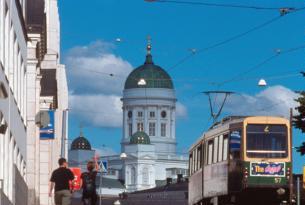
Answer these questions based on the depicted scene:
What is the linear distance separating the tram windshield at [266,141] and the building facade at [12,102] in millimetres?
8991

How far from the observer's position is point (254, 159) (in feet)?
147

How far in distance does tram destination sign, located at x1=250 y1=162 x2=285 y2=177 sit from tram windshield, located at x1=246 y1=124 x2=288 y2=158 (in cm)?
26

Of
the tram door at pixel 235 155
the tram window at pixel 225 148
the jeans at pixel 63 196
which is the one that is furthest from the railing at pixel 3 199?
the tram window at pixel 225 148

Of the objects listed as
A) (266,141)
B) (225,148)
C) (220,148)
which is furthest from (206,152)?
(266,141)

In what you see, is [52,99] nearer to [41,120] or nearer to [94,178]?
[41,120]

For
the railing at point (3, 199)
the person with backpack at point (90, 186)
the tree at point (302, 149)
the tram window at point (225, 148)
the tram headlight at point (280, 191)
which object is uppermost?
the tree at point (302, 149)

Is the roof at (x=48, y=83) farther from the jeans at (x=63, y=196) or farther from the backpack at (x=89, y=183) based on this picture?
the jeans at (x=63, y=196)

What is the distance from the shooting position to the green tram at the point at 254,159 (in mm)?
44688

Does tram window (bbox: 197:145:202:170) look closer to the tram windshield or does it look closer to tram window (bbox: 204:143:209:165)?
tram window (bbox: 204:143:209:165)

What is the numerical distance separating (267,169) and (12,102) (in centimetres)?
1487

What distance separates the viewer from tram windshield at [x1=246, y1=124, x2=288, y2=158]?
147 ft

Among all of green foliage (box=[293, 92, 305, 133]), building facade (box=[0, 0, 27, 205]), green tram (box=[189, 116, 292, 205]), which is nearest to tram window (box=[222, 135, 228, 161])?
green tram (box=[189, 116, 292, 205])

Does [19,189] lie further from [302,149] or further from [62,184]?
[302,149]

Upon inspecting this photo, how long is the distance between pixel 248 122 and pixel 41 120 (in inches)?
274
